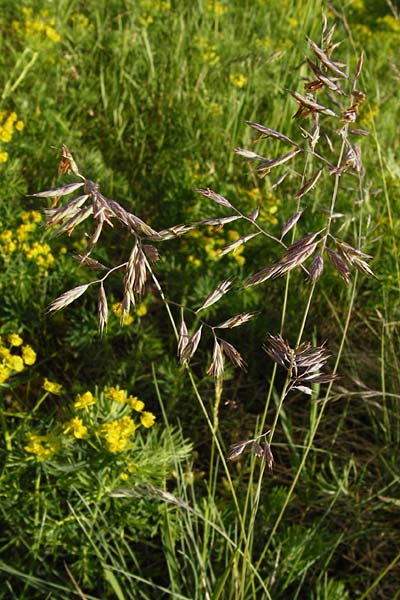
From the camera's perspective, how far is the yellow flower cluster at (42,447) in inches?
58.8

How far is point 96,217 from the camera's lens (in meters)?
0.81

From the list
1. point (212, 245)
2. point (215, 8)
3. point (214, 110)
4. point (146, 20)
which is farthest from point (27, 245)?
point (215, 8)

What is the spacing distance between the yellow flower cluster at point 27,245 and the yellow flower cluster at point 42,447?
69 cm

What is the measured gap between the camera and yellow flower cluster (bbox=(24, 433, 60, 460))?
149 centimetres

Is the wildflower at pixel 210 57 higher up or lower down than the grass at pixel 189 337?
higher up

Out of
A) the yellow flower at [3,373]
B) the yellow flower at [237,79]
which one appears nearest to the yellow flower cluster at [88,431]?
the yellow flower at [3,373]

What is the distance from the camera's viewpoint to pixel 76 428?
148cm

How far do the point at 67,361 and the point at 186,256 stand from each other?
1.69 feet

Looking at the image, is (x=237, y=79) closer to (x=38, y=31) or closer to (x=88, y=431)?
(x=38, y=31)

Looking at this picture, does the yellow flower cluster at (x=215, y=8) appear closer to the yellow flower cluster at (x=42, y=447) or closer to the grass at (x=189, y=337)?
the grass at (x=189, y=337)

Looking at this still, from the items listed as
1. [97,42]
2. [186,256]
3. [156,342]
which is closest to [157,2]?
[97,42]

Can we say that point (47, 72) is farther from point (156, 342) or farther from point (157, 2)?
point (156, 342)

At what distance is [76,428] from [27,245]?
2.54 ft

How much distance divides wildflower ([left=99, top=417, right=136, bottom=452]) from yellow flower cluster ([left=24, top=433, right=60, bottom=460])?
10 cm
